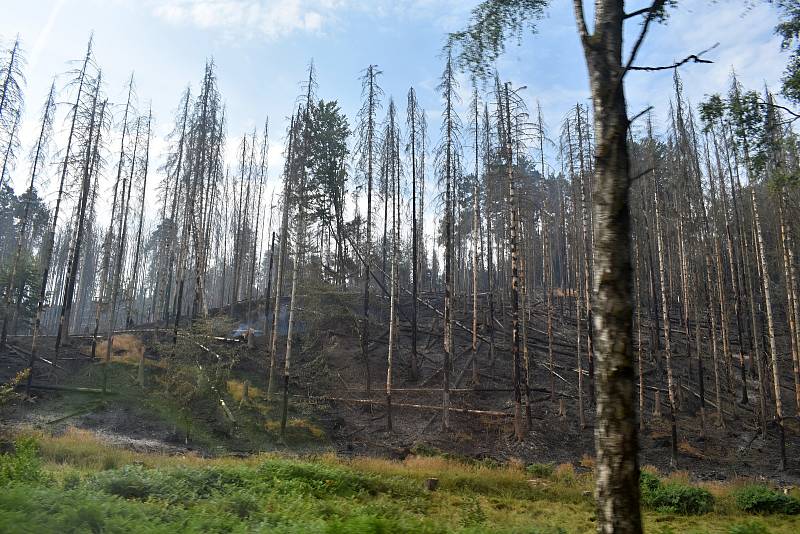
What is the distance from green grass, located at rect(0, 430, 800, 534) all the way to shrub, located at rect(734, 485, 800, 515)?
0.24 m

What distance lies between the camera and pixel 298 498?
346 inches

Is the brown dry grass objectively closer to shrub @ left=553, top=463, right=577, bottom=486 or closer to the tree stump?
shrub @ left=553, top=463, right=577, bottom=486

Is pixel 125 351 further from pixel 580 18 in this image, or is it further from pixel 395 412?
pixel 580 18

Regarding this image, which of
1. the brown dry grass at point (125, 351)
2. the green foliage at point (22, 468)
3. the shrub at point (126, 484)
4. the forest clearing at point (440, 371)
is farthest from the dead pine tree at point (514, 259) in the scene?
the brown dry grass at point (125, 351)

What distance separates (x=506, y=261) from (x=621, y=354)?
3661 cm

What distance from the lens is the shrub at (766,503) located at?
11609 millimetres

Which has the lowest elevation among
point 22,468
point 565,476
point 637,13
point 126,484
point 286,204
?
point 565,476

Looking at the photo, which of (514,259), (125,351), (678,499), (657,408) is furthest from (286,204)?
(657,408)

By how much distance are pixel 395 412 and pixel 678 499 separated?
46.6 ft

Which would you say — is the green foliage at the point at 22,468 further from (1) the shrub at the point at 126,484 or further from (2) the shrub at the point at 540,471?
(2) the shrub at the point at 540,471

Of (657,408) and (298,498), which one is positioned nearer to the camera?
(298,498)

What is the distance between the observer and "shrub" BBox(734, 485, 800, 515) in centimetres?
1161

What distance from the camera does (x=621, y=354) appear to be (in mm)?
4152

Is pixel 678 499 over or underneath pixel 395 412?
underneath
